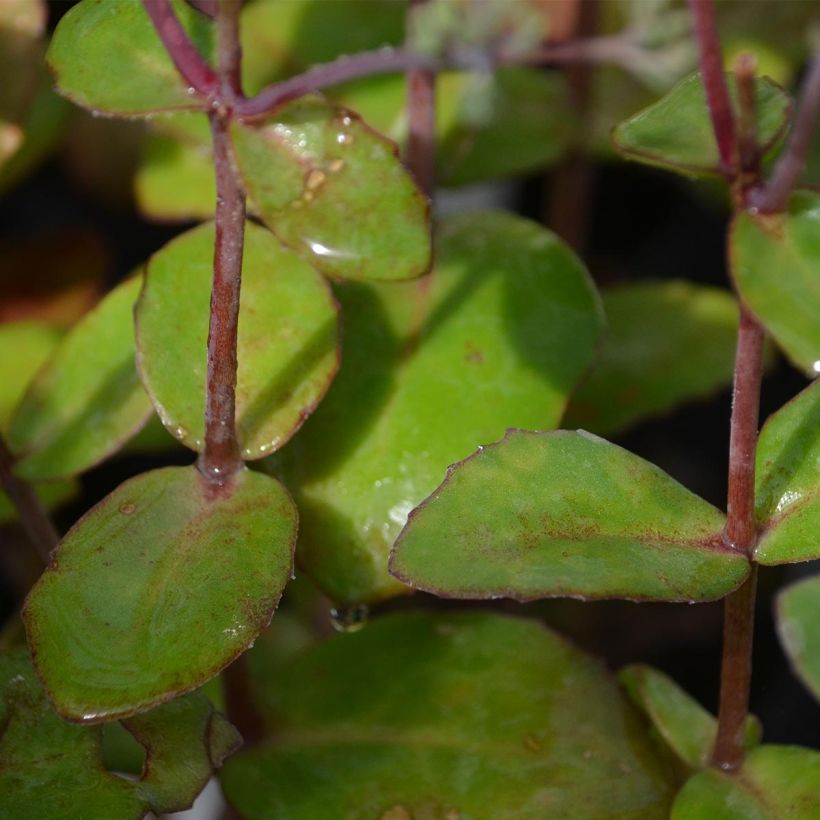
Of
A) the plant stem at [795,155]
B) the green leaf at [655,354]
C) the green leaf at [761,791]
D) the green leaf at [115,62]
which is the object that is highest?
the green leaf at [115,62]

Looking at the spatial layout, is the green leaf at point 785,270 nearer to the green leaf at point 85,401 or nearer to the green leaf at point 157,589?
the green leaf at point 157,589

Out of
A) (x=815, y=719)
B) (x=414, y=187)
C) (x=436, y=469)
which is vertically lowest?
(x=815, y=719)

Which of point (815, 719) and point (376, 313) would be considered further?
point (815, 719)

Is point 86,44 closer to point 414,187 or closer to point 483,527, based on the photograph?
point 414,187

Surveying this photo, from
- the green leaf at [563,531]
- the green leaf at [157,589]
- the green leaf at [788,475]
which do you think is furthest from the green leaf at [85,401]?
the green leaf at [788,475]

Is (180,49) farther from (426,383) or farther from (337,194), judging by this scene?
(426,383)

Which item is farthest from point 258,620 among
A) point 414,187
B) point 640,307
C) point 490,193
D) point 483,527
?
point 490,193

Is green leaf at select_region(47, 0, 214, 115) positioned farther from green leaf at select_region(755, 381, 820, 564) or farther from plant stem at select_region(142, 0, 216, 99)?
green leaf at select_region(755, 381, 820, 564)
